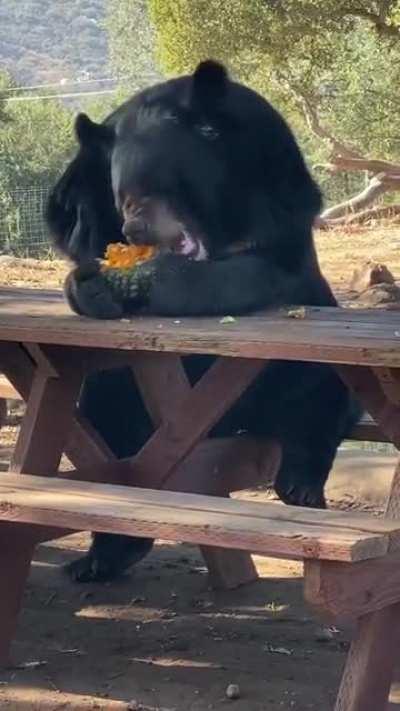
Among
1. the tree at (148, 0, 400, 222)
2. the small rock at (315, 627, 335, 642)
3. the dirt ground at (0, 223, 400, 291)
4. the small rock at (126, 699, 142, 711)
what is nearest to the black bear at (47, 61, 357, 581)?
the small rock at (315, 627, 335, 642)

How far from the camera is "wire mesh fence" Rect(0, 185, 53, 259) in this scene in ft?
73.8

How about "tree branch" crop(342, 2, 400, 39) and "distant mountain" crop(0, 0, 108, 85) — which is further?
"distant mountain" crop(0, 0, 108, 85)

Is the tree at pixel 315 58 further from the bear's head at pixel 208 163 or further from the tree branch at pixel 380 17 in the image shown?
the bear's head at pixel 208 163

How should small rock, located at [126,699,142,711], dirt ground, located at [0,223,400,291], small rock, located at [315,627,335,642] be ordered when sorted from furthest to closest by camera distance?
dirt ground, located at [0,223,400,291]
small rock, located at [315,627,335,642]
small rock, located at [126,699,142,711]

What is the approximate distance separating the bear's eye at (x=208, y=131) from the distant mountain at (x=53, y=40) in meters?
70.5

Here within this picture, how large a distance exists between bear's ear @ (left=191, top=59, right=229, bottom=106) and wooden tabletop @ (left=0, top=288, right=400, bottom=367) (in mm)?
746

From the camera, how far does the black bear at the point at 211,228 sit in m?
3.91

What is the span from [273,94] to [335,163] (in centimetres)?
353

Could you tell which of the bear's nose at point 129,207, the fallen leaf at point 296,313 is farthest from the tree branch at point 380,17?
the fallen leaf at point 296,313

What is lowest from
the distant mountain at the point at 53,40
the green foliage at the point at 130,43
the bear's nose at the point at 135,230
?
the distant mountain at the point at 53,40

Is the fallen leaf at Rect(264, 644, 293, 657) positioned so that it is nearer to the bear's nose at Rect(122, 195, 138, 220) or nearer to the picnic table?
the picnic table

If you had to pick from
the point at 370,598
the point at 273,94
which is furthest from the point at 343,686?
the point at 273,94

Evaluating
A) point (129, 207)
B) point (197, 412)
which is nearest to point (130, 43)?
point (129, 207)

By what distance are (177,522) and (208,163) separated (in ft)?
5.11
